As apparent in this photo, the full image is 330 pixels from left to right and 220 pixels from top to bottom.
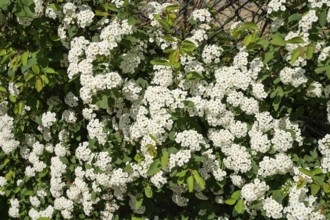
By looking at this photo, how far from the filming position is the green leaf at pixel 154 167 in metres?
2.13

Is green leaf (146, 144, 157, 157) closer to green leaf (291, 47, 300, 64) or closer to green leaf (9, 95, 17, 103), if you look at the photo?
green leaf (291, 47, 300, 64)

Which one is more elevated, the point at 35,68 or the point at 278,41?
the point at 278,41

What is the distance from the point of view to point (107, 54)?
87.5 inches

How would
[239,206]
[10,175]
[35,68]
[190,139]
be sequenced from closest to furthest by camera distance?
[190,139], [239,206], [35,68], [10,175]

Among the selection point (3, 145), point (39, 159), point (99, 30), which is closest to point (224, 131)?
point (99, 30)

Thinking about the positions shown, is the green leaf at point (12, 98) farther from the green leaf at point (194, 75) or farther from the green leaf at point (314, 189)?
the green leaf at point (314, 189)

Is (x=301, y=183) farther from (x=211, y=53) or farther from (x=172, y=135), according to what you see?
(x=211, y=53)

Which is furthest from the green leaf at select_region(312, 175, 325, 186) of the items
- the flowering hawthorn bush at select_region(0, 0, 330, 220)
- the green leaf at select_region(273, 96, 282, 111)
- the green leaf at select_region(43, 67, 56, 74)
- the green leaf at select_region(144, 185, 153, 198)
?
the green leaf at select_region(43, 67, 56, 74)

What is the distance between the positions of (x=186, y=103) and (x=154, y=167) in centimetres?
32

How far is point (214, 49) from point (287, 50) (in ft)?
1.08

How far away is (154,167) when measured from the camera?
213 centimetres

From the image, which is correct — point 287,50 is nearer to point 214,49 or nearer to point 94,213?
point 214,49

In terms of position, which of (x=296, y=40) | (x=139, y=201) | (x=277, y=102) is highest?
(x=296, y=40)

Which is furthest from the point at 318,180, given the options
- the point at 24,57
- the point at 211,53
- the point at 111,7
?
the point at 24,57
